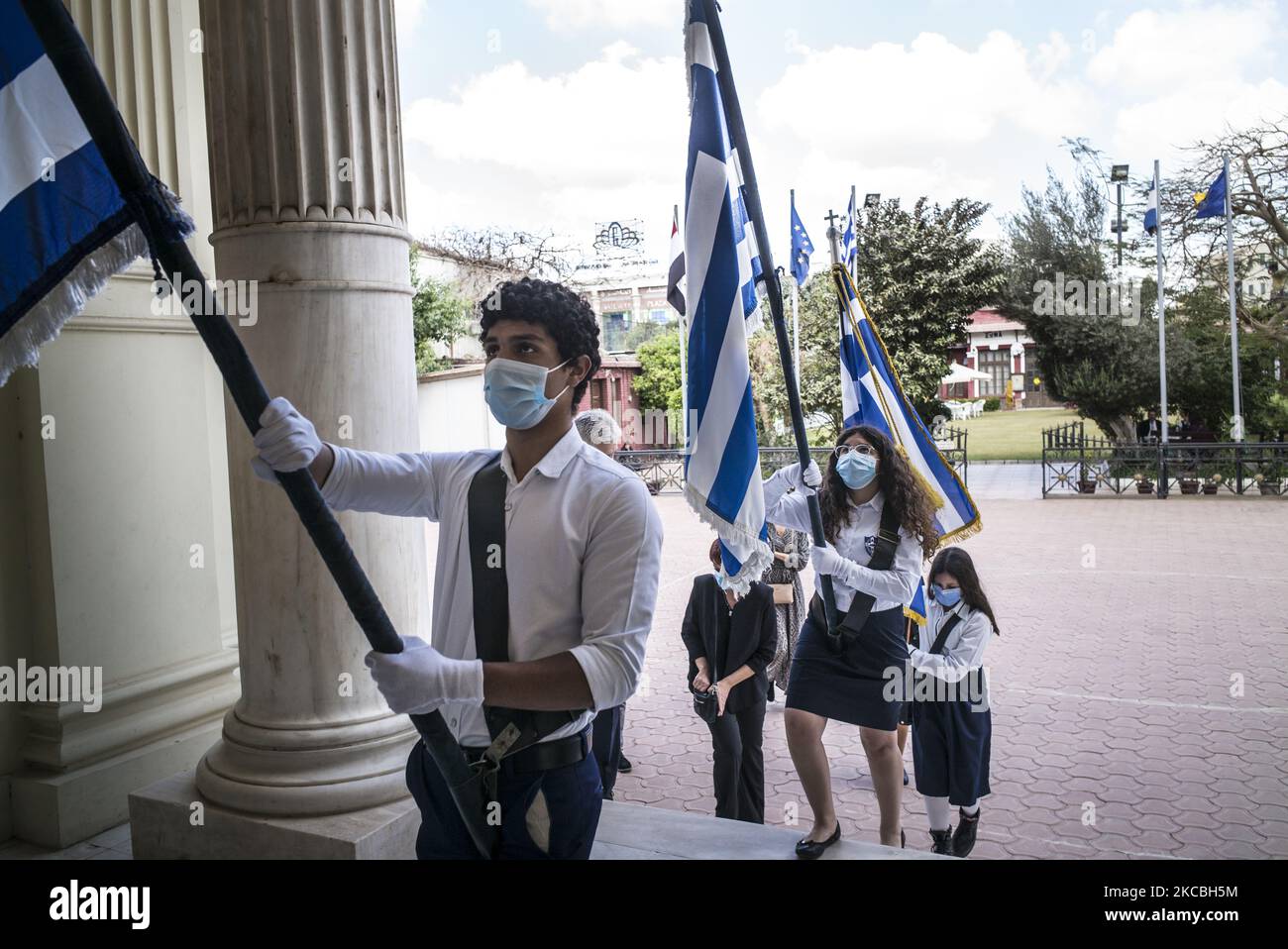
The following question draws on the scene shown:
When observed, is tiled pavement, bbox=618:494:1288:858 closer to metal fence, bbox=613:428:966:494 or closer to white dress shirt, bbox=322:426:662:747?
white dress shirt, bbox=322:426:662:747

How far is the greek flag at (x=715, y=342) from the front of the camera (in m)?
3.53

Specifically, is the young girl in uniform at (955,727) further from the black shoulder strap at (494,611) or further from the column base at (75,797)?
the column base at (75,797)

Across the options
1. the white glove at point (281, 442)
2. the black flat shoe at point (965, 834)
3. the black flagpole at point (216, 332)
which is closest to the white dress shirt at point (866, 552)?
the black flat shoe at point (965, 834)

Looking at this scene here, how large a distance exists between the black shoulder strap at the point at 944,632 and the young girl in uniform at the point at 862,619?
1.21 feet

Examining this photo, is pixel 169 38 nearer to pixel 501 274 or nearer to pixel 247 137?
pixel 247 137

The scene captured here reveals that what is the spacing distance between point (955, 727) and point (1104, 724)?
272 centimetres

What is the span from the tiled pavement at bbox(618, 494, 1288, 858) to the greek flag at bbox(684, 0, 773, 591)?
2.37m

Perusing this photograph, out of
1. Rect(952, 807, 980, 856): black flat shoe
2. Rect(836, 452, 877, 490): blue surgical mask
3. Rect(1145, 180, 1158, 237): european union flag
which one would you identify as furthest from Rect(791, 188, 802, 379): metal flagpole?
Rect(1145, 180, 1158, 237): european union flag

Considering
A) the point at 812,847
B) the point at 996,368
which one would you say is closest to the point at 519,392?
the point at 812,847

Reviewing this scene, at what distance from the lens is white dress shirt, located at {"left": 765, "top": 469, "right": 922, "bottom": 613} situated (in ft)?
14.6

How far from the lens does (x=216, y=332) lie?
1.78 metres

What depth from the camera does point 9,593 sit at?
4.20 m
